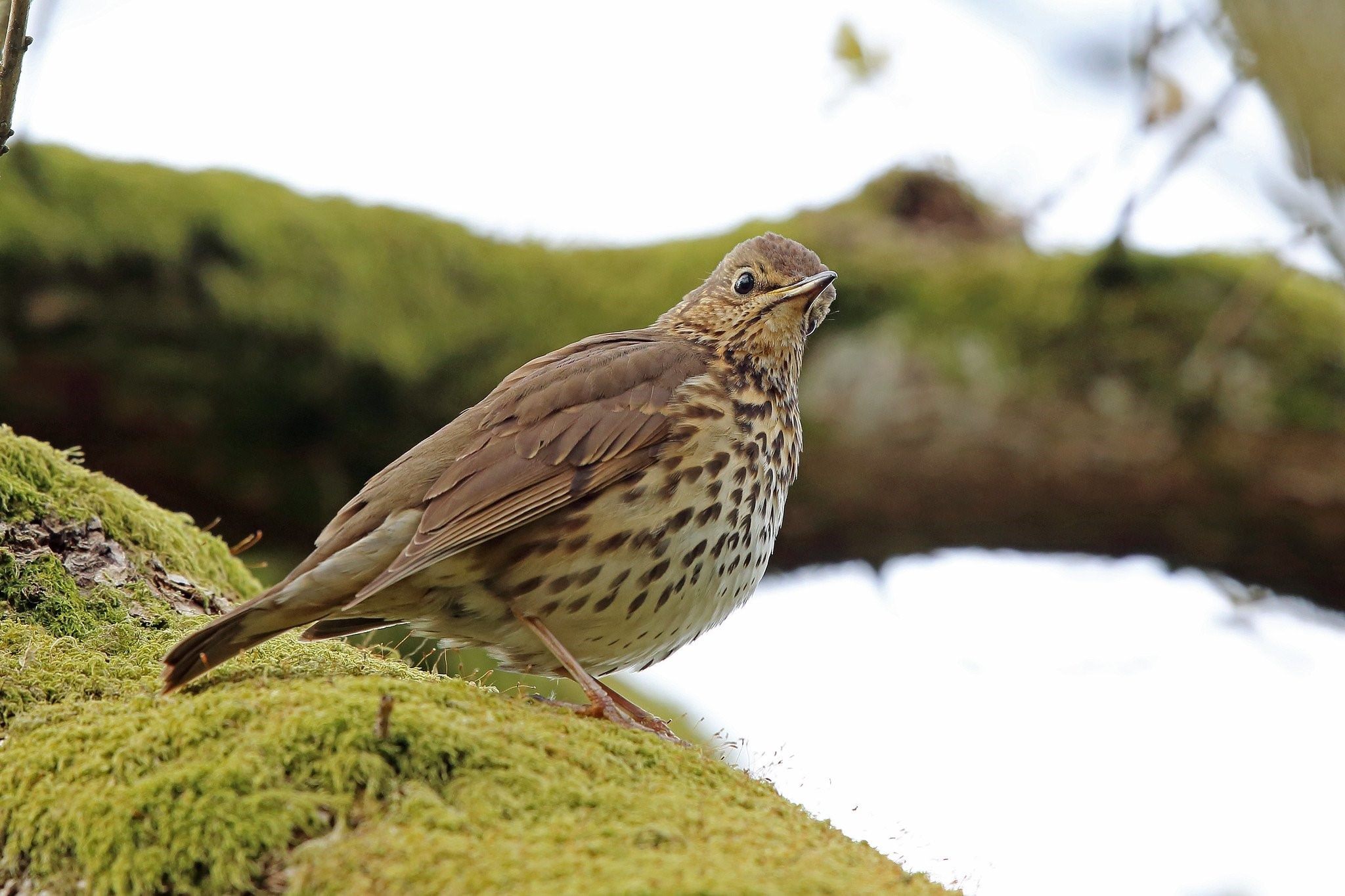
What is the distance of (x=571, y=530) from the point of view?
3.78 m

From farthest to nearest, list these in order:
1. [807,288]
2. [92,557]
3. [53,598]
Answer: [807,288] < [92,557] < [53,598]

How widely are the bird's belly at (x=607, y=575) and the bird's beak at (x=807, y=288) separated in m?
0.95

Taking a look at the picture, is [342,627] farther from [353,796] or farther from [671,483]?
[353,796]

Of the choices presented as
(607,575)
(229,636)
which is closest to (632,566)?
(607,575)

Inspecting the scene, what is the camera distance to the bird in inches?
145

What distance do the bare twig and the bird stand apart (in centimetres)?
130

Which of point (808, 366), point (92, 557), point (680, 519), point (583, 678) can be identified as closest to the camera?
point (92, 557)

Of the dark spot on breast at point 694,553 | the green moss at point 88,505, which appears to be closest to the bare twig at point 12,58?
the green moss at point 88,505

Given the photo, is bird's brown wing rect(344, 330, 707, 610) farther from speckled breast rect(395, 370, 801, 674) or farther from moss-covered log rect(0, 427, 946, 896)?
moss-covered log rect(0, 427, 946, 896)

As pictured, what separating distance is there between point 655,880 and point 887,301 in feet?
14.7

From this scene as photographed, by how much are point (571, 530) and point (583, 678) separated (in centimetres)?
43

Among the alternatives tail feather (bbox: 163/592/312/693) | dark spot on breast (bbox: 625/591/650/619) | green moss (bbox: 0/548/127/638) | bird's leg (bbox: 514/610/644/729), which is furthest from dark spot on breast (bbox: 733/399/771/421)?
green moss (bbox: 0/548/127/638)

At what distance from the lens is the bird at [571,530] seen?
12.0 feet

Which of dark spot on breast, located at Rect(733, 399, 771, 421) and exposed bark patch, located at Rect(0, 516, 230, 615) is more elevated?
dark spot on breast, located at Rect(733, 399, 771, 421)
